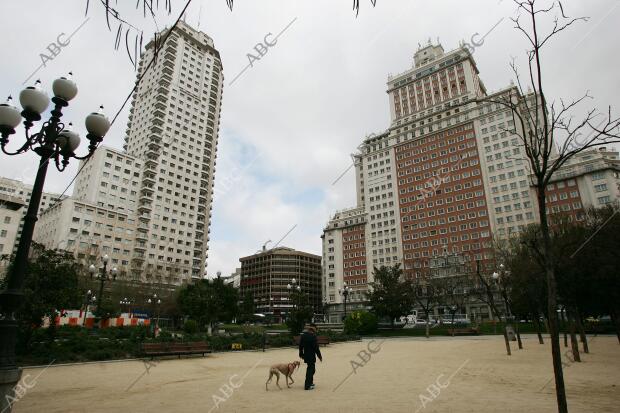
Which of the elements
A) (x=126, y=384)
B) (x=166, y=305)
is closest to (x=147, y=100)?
(x=166, y=305)

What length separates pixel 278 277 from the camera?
116 metres

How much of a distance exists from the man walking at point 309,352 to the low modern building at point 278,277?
104 m

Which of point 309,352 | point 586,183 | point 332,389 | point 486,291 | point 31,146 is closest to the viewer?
point 31,146

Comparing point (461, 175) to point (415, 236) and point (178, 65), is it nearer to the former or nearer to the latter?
point (415, 236)

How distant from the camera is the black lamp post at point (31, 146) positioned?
4770 mm

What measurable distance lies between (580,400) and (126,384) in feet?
34.0

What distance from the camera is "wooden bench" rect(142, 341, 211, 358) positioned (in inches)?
548

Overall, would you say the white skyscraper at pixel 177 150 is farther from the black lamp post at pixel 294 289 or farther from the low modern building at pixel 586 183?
the low modern building at pixel 586 183

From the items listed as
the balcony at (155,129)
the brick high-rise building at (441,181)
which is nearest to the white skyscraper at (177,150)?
the balcony at (155,129)

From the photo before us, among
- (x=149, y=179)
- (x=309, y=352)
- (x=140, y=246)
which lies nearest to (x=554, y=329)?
(x=309, y=352)

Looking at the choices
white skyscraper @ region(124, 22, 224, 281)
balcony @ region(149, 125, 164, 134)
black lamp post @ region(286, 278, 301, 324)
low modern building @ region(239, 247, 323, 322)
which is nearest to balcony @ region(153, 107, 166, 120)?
white skyscraper @ region(124, 22, 224, 281)

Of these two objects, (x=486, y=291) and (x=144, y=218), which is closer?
(x=486, y=291)

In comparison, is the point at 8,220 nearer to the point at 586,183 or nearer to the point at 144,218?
the point at 144,218

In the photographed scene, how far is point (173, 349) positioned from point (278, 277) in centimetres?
10333
